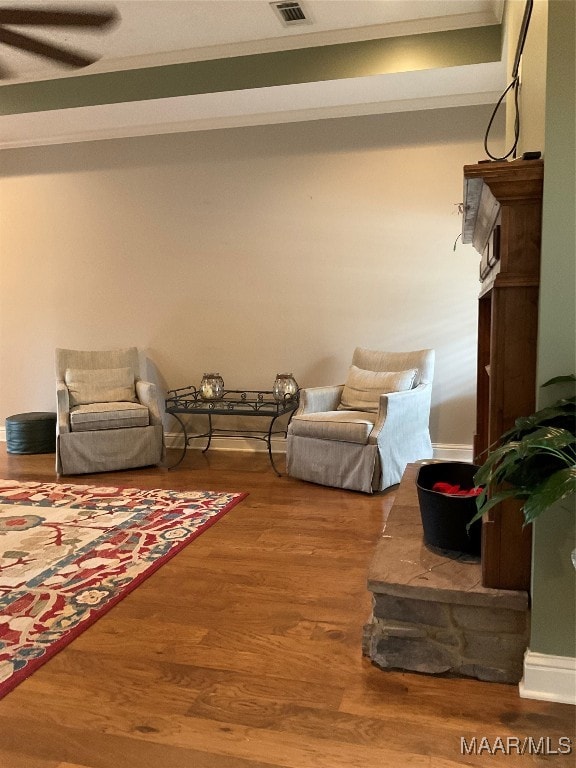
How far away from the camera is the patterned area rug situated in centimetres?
211

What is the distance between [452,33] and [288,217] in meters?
1.70

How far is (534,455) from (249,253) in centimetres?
372

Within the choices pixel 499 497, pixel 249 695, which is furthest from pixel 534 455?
pixel 249 695

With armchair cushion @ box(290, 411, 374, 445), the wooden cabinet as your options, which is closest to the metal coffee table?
armchair cushion @ box(290, 411, 374, 445)

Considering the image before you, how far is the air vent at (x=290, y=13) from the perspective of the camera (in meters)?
3.56

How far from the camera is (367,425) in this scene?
148 inches

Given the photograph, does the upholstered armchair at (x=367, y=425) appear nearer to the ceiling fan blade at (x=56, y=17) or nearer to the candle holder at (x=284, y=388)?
the candle holder at (x=284, y=388)

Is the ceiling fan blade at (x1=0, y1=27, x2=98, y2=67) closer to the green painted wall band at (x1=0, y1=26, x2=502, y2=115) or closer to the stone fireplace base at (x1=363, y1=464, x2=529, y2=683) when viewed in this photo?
the green painted wall band at (x1=0, y1=26, x2=502, y2=115)

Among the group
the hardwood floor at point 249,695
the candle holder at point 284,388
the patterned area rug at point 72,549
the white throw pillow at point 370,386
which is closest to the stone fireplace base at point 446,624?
the hardwood floor at point 249,695

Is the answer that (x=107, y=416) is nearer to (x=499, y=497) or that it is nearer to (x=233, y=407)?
(x=233, y=407)

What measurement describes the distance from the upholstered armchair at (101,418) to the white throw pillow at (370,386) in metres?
1.39

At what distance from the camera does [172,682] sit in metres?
1.82

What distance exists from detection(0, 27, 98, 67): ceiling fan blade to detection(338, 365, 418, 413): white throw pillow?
110 inches

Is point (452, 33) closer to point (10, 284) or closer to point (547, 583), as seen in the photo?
point (547, 583)
